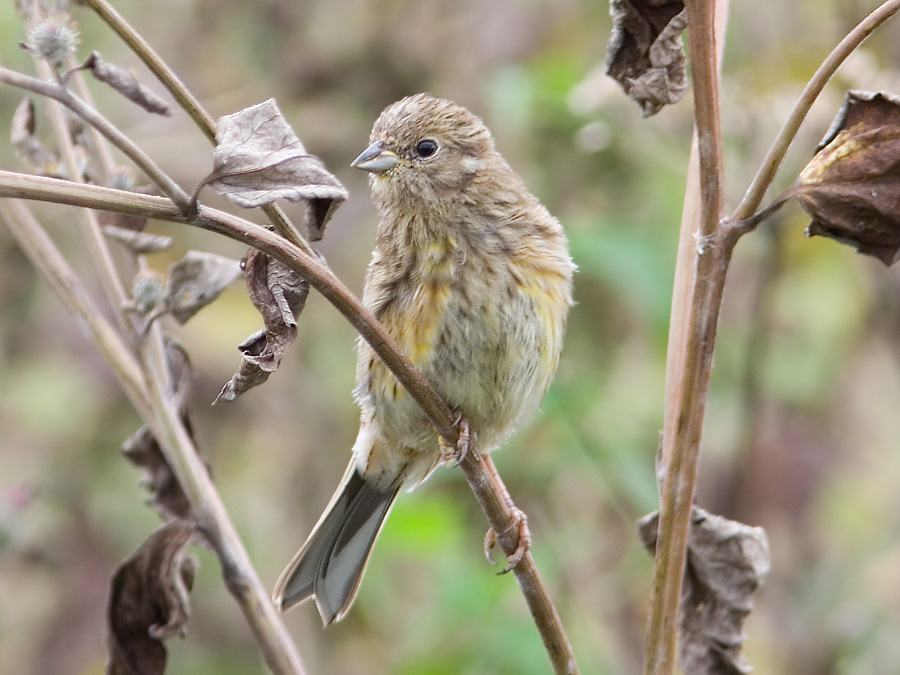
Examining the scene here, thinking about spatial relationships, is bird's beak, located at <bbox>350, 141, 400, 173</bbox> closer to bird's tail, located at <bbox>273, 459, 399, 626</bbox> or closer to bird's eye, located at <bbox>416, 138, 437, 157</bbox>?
bird's eye, located at <bbox>416, 138, 437, 157</bbox>

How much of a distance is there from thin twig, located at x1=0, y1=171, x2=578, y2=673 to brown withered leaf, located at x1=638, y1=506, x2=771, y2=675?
0.99 ft

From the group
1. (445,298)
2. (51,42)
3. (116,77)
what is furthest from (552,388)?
(51,42)

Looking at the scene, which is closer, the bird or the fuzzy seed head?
the fuzzy seed head

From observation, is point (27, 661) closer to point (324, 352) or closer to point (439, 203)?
point (324, 352)

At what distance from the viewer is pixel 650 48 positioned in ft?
5.80

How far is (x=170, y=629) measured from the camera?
1.87 m

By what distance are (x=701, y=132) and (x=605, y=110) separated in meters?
2.12

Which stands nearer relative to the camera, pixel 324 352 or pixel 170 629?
pixel 170 629

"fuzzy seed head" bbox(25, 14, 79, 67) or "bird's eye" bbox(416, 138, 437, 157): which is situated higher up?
"bird's eye" bbox(416, 138, 437, 157)

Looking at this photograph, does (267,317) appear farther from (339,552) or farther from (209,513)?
(339,552)

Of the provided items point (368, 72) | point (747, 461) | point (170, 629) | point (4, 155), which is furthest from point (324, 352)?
point (170, 629)

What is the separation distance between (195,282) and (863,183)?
3.32ft

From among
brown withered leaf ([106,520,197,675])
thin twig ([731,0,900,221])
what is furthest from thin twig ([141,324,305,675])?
thin twig ([731,0,900,221])

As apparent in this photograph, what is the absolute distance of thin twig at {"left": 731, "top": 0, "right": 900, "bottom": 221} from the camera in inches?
54.5
